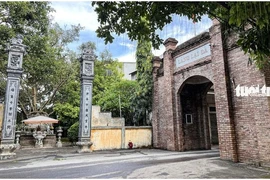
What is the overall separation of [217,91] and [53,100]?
1559 centimetres

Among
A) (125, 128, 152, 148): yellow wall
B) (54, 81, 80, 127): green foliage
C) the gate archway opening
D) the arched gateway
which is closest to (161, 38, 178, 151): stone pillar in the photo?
the arched gateway

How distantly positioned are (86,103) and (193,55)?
5.39 meters

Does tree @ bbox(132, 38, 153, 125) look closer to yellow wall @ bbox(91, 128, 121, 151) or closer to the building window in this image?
yellow wall @ bbox(91, 128, 121, 151)

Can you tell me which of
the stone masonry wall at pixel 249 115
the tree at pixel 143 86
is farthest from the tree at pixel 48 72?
the stone masonry wall at pixel 249 115

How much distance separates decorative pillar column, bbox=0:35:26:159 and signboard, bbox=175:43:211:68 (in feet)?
23.4

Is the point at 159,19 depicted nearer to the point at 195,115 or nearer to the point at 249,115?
the point at 249,115

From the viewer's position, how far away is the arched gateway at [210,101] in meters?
6.19

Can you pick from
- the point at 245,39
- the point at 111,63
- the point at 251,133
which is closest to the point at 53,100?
the point at 111,63

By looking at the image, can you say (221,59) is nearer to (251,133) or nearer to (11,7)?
(251,133)

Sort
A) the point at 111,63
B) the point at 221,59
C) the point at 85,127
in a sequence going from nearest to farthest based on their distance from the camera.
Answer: the point at 221,59, the point at 85,127, the point at 111,63

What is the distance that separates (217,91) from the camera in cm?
746

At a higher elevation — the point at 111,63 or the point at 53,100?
the point at 111,63

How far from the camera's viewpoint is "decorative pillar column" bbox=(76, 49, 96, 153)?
985 cm

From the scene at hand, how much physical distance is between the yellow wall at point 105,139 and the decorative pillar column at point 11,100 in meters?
3.48
